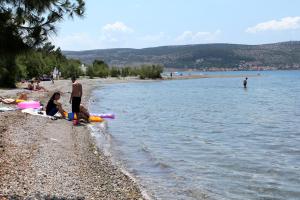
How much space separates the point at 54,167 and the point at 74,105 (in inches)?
377

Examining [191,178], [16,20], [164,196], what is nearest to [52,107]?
[191,178]

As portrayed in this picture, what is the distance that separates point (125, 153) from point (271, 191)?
691 cm

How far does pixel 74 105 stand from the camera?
22344mm

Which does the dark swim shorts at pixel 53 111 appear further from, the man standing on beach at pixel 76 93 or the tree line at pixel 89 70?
the tree line at pixel 89 70

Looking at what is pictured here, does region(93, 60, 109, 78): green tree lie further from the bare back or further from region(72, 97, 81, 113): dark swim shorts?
the bare back

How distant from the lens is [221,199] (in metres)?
12.3

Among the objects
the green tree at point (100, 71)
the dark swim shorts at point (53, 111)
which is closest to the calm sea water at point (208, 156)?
the dark swim shorts at point (53, 111)

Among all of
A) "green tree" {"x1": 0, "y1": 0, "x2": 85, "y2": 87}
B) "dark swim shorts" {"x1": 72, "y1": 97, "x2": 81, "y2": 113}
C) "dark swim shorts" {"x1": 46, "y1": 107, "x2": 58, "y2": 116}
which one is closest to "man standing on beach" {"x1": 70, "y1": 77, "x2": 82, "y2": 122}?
"dark swim shorts" {"x1": 72, "y1": 97, "x2": 81, "y2": 113}

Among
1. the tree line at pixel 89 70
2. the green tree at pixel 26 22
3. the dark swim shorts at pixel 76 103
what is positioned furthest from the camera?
the tree line at pixel 89 70

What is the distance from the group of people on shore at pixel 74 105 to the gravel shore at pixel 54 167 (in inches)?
71.7

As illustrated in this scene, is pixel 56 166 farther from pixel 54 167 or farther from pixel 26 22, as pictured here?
pixel 26 22

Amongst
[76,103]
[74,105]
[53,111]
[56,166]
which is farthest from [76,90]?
[56,166]

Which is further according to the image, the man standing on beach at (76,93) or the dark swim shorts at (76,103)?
the dark swim shorts at (76,103)

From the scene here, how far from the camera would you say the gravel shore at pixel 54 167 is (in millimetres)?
10312
